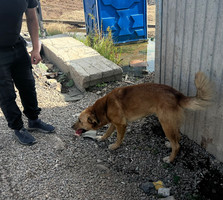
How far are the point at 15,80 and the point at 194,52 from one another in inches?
98.9

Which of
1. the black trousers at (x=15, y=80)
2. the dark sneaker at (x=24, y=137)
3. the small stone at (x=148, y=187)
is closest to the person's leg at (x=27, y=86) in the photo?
the black trousers at (x=15, y=80)

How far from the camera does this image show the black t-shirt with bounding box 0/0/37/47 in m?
2.84

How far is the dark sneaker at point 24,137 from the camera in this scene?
139 inches

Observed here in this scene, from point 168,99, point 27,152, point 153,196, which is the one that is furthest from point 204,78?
point 27,152

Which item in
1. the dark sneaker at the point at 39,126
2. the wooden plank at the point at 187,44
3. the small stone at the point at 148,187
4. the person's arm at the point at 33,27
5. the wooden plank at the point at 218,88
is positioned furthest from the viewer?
the dark sneaker at the point at 39,126

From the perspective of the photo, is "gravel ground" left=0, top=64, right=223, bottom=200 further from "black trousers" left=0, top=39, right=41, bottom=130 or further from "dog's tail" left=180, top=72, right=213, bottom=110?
"dog's tail" left=180, top=72, right=213, bottom=110

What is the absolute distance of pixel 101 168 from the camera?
3.28 m

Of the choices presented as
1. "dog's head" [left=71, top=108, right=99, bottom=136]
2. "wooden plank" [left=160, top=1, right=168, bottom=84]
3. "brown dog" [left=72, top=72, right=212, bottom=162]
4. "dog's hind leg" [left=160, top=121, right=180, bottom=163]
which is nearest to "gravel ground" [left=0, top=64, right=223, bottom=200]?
"dog's hind leg" [left=160, top=121, right=180, bottom=163]

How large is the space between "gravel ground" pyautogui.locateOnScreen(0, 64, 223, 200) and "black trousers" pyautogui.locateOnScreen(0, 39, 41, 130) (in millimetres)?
477

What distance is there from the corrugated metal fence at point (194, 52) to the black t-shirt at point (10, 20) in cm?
200

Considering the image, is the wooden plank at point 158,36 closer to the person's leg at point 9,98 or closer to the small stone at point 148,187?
the small stone at point 148,187

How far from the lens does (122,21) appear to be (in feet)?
28.2

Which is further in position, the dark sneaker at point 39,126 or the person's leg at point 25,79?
the dark sneaker at point 39,126

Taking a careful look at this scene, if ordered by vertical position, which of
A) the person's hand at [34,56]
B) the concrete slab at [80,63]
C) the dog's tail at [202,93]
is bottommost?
the concrete slab at [80,63]
